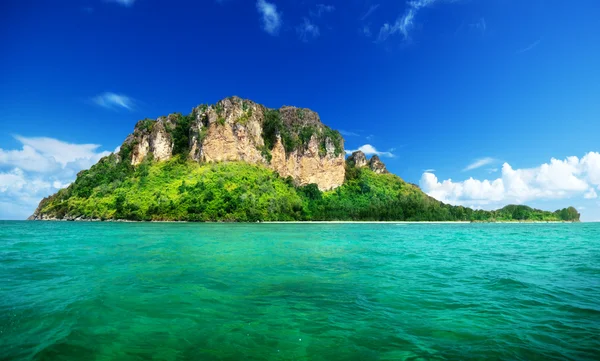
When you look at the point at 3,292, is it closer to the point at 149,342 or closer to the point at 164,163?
the point at 149,342

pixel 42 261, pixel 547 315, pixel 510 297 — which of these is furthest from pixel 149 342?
pixel 42 261

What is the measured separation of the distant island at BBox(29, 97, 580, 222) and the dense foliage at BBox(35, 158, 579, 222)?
0.44m

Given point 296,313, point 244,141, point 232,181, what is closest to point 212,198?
point 232,181

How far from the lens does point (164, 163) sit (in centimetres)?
15262

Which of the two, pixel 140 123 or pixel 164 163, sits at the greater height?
pixel 140 123

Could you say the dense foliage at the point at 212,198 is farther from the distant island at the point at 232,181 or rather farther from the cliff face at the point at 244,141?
the cliff face at the point at 244,141

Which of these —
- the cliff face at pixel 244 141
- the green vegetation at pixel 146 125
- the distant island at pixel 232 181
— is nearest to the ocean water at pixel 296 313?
the distant island at pixel 232 181

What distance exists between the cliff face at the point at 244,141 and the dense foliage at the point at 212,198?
7806 mm

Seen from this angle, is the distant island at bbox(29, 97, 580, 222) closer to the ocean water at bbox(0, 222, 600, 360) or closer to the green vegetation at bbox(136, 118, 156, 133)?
the green vegetation at bbox(136, 118, 156, 133)

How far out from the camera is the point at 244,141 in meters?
155

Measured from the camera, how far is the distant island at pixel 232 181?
11950 centimetres

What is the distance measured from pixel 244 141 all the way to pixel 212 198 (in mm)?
45659

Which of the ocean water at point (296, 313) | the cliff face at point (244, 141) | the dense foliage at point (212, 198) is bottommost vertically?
the ocean water at point (296, 313)

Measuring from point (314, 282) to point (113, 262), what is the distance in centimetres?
1266
